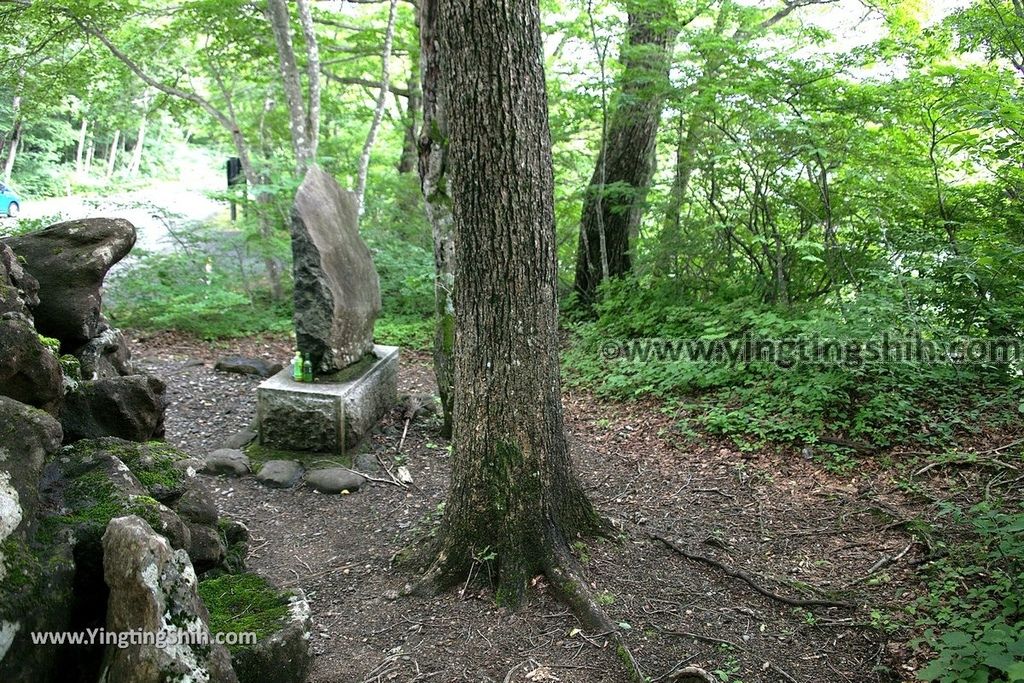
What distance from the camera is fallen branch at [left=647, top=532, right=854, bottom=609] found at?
3.30 metres

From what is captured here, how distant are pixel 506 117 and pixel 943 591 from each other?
3167 mm

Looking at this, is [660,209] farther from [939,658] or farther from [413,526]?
[939,658]

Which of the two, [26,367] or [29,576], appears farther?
[26,367]

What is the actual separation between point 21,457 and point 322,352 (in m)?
3.34

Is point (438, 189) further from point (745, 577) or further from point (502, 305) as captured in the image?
point (745, 577)

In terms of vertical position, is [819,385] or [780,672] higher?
[819,385]

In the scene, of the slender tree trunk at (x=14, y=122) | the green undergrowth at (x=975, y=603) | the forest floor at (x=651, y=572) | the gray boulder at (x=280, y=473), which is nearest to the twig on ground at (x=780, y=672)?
the forest floor at (x=651, y=572)

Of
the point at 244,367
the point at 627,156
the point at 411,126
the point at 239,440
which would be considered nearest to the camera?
the point at 239,440

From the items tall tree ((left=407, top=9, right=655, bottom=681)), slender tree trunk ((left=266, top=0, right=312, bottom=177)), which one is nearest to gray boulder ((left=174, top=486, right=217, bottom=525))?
tall tree ((left=407, top=9, right=655, bottom=681))

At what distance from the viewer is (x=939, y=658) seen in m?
2.70

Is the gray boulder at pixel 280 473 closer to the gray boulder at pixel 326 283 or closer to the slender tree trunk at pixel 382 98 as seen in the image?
the gray boulder at pixel 326 283

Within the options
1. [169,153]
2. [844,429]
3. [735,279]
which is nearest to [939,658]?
[844,429]

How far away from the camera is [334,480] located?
5008 mm

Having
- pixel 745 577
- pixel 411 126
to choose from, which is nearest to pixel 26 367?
pixel 745 577
